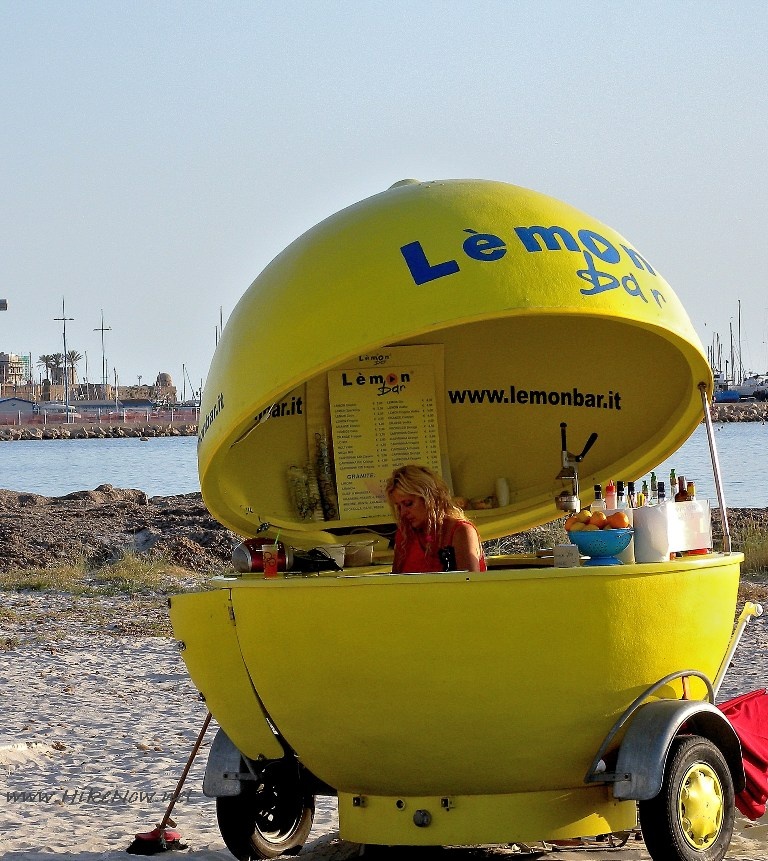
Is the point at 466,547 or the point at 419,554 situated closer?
the point at 466,547

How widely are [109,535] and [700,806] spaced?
16550mm

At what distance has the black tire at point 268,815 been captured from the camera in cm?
596

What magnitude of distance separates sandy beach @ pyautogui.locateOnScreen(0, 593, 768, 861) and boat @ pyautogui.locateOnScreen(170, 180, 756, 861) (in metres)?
0.68

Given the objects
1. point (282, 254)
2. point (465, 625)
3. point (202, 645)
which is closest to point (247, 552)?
point (202, 645)

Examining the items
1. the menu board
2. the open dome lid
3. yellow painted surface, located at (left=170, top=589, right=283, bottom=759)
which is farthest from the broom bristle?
the menu board

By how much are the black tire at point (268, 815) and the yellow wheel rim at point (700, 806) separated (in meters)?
1.59

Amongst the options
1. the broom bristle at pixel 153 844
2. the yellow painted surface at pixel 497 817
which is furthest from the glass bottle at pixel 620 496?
the broom bristle at pixel 153 844

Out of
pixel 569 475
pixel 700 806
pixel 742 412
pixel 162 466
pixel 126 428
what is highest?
pixel 126 428

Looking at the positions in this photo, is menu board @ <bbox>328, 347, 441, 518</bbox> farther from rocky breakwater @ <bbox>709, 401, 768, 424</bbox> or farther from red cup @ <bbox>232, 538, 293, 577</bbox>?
rocky breakwater @ <bbox>709, 401, 768, 424</bbox>

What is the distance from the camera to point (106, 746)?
8570 mm

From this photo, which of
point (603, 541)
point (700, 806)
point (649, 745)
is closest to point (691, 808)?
point (700, 806)

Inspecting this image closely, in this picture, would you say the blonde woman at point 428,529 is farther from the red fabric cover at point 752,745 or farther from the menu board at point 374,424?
the red fabric cover at point 752,745

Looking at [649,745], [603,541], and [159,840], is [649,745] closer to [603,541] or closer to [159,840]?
[603,541]

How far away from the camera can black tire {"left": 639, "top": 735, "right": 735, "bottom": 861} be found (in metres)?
5.23
